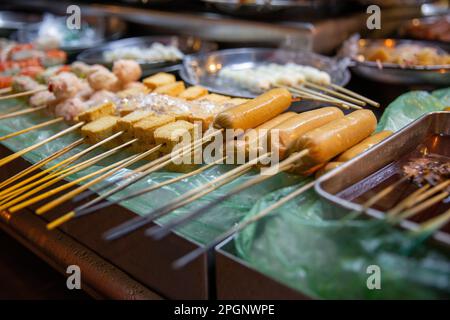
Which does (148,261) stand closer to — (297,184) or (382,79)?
(297,184)

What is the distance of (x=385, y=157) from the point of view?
216cm

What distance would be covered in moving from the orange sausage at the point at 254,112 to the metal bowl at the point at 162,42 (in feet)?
5.96

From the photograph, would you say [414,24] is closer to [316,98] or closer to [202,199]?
[316,98]

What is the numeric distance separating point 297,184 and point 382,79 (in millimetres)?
2045

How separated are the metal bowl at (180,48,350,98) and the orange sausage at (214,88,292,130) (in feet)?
2.82

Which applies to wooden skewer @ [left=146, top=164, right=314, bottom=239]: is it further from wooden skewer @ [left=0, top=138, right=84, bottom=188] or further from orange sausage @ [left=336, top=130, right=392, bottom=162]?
wooden skewer @ [left=0, top=138, right=84, bottom=188]

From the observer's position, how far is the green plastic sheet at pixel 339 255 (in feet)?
4.70

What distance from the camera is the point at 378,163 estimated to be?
6.97ft

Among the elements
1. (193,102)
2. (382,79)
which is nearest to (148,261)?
(193,102)

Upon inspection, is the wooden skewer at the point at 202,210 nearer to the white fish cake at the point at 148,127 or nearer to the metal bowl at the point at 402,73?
the white fish cake at the point at 148,127

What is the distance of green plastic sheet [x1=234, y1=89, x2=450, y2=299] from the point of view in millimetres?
1432

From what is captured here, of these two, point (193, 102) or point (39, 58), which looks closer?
point (193, 102)

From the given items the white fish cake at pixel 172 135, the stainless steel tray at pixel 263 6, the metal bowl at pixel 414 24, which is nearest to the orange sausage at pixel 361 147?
the white fish cake at pixel 172 135

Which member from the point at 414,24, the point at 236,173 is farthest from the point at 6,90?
the point at 414,24
